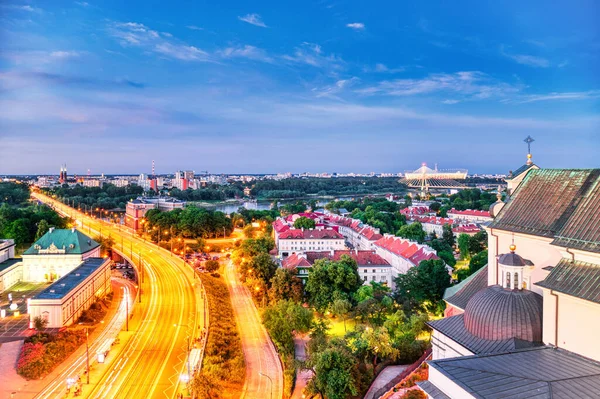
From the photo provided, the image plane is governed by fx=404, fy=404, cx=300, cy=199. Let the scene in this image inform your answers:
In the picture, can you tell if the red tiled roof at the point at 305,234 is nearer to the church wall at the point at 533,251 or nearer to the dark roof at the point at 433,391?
the church wall at the point at 533,251

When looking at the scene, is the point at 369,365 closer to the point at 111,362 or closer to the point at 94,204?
the point at 111,362

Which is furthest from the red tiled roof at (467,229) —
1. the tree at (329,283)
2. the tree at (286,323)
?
the tree at (286,323)

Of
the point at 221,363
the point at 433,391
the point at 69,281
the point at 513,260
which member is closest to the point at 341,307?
the point at 221,363

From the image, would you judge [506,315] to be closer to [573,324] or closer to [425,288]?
[573,324]

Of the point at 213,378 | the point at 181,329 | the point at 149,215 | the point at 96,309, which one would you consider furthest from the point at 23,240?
the point at 213,378

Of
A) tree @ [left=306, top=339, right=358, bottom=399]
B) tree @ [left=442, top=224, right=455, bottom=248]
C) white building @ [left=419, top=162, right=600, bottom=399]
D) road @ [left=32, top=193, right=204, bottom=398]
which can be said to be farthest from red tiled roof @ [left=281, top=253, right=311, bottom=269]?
tree @ [left=442, top=224, right=455, bottom=248]
